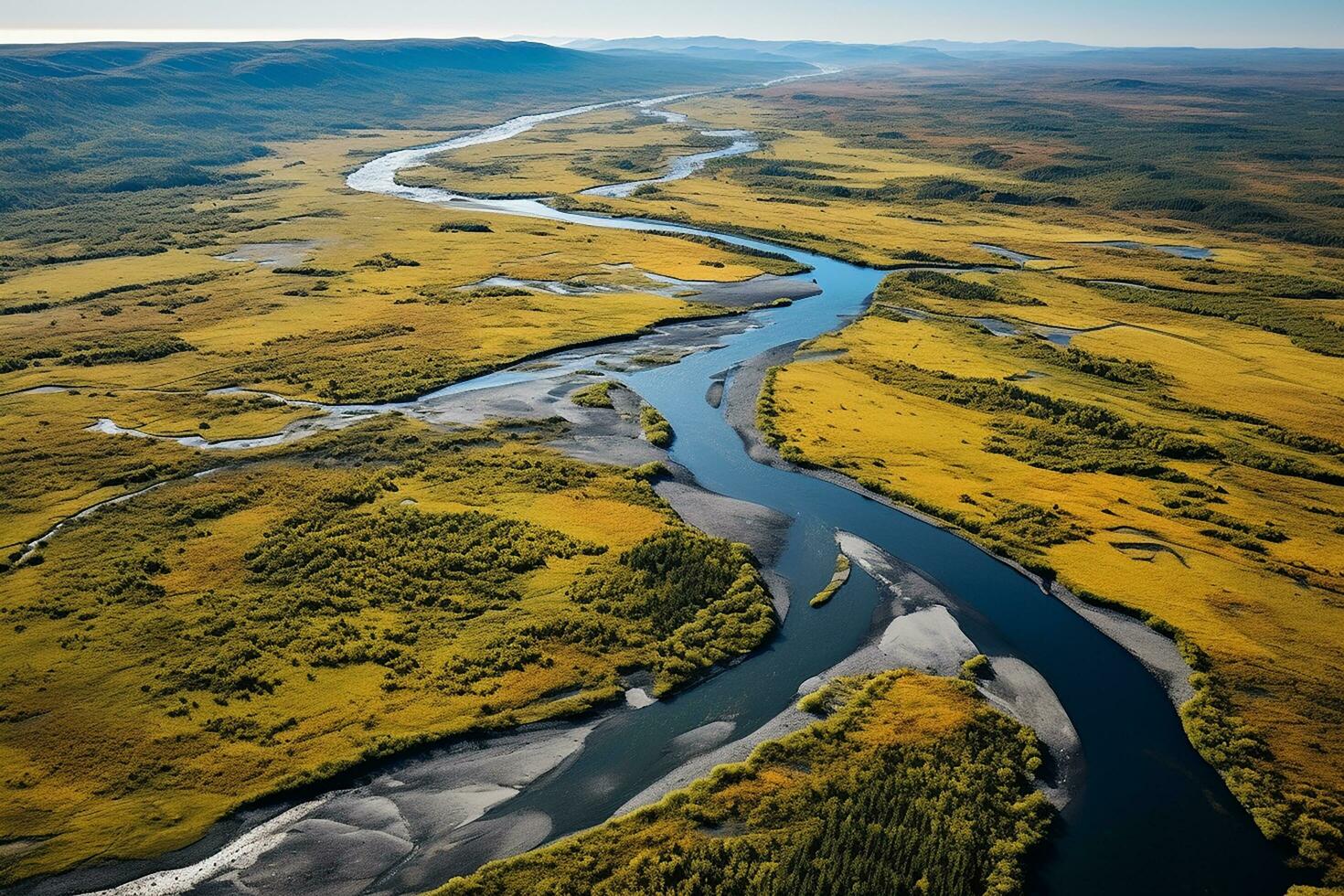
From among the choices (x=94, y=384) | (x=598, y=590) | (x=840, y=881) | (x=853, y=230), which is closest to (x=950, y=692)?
(x=840, y=881)

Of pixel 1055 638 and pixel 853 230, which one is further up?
pixel 853 230

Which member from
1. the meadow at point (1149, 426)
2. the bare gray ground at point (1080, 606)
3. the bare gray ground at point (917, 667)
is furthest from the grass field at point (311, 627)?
the meadow at point (1149, 426)

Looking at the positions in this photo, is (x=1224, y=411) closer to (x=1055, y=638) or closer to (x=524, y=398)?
(x=1055, y=638)

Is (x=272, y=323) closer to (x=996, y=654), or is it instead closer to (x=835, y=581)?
(x=835, y=581)

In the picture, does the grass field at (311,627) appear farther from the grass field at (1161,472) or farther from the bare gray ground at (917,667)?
the grass field at (1161,472)

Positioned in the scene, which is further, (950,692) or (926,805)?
(950,692)
